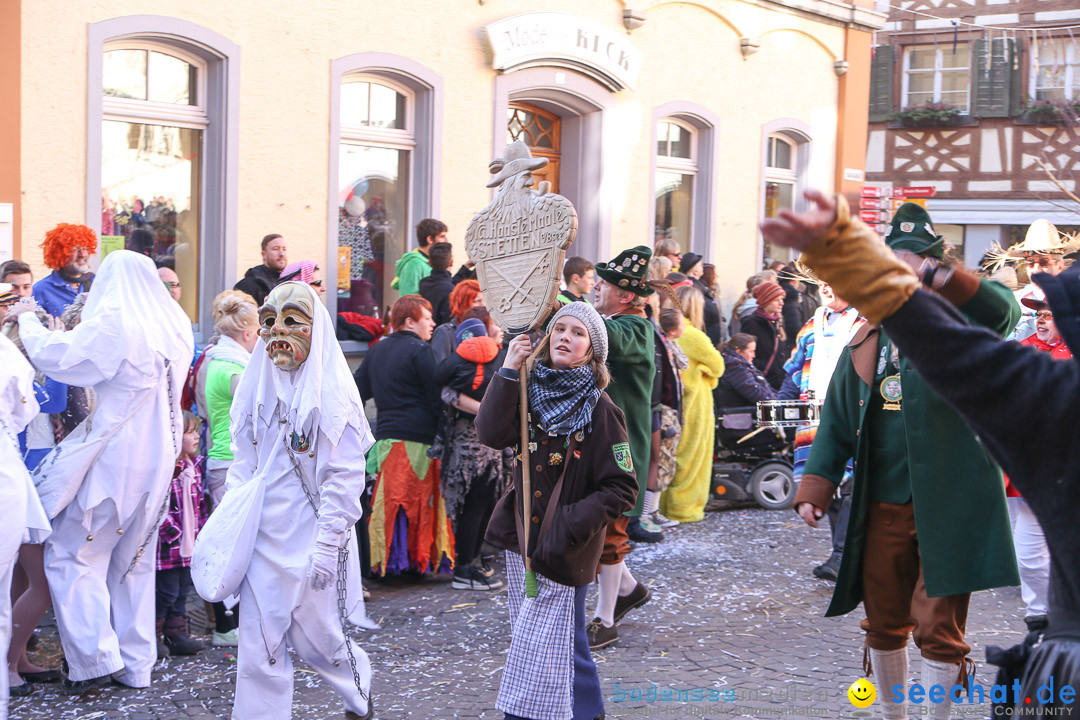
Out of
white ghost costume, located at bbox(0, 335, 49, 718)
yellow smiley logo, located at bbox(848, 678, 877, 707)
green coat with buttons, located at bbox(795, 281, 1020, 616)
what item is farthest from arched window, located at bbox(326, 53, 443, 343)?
green coat with buttons, located at bbox(795, 281, 1020, 616)

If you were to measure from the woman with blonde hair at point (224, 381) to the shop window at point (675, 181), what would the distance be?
7.72 metres

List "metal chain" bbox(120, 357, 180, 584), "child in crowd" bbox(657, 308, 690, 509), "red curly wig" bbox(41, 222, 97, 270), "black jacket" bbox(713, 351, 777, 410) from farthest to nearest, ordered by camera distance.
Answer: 1. "black jacket" bbox(713, 351, 777, 410)
2. "child in crowd" bbox(657, 308, 690, 509)
3. "red curly wig" bbox(41, 222, 97, 270)
4. "metal chain" bbox(120, 357, 180, 584)

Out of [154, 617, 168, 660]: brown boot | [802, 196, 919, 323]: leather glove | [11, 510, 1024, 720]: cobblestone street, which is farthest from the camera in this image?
[154, 617, 168, 660]: brown boot

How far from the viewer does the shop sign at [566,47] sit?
11.1 m

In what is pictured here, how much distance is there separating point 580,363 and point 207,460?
2575 mm

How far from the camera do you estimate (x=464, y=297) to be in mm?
7602

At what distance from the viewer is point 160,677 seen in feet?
18.3

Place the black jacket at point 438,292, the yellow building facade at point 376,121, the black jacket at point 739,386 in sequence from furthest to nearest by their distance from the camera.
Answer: the black jacket at point 739,386 < the black jacket at point 438,292 < the yellow building facade at point 376,121

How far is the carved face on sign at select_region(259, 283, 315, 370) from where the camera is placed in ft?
15.3

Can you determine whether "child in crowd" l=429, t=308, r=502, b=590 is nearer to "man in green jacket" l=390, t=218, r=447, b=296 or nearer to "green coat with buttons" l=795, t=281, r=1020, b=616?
"man in green jacket" l=390, t=218, r=447, b=296

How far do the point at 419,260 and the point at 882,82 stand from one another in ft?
68.4

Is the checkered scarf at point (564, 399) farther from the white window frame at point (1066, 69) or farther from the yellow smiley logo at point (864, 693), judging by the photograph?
the white window frame at point (1066, 69)

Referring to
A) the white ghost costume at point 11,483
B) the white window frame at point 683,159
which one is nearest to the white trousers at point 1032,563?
the white ghost costume at point 11,483

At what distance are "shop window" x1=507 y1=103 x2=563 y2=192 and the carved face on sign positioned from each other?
762 cm
